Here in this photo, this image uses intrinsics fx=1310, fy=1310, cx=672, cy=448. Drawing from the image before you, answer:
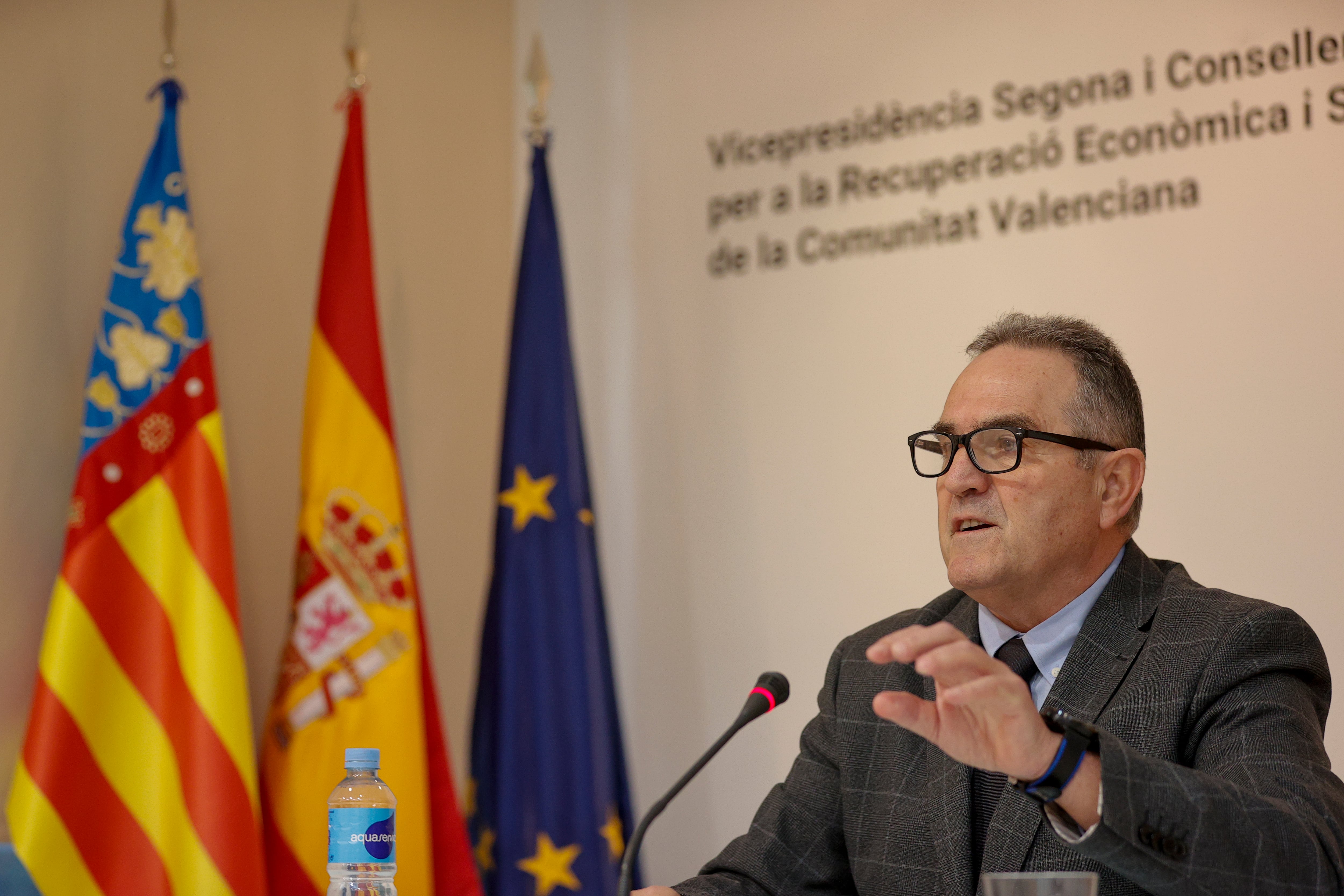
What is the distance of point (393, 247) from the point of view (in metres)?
3.61

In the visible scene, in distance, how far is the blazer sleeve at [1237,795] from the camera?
1.50 m

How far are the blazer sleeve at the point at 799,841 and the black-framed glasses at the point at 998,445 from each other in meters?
0.52

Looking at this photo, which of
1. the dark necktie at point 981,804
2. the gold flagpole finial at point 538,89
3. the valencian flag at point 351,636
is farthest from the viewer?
the gold flagpole finial at point 538,89

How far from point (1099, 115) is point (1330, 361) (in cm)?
84

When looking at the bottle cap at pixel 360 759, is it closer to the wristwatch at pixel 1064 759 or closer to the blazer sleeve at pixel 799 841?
the blazer sleeve at pixel 799 841

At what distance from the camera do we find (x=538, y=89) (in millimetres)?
3525

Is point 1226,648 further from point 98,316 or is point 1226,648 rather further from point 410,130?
point 410,130

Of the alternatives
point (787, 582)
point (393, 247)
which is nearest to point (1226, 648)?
point (787, 582)

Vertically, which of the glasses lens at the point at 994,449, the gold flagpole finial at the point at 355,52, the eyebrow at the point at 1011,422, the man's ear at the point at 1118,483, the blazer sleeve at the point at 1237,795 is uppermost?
the gold flagpole finial at the point at 355,52

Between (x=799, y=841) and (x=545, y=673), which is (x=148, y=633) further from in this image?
(x=799, y=841)

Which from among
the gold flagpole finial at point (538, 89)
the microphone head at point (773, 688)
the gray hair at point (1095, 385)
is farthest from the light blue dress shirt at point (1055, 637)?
the gold flagpole finial at point (538, 89)

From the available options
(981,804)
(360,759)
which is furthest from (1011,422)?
(360,759)

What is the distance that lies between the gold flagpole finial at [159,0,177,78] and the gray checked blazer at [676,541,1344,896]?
6.23 feet

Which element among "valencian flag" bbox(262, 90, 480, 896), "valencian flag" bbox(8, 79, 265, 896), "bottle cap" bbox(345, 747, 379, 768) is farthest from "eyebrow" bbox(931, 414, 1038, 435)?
"valencian flag" bbox(8, 79, 265, 896)
